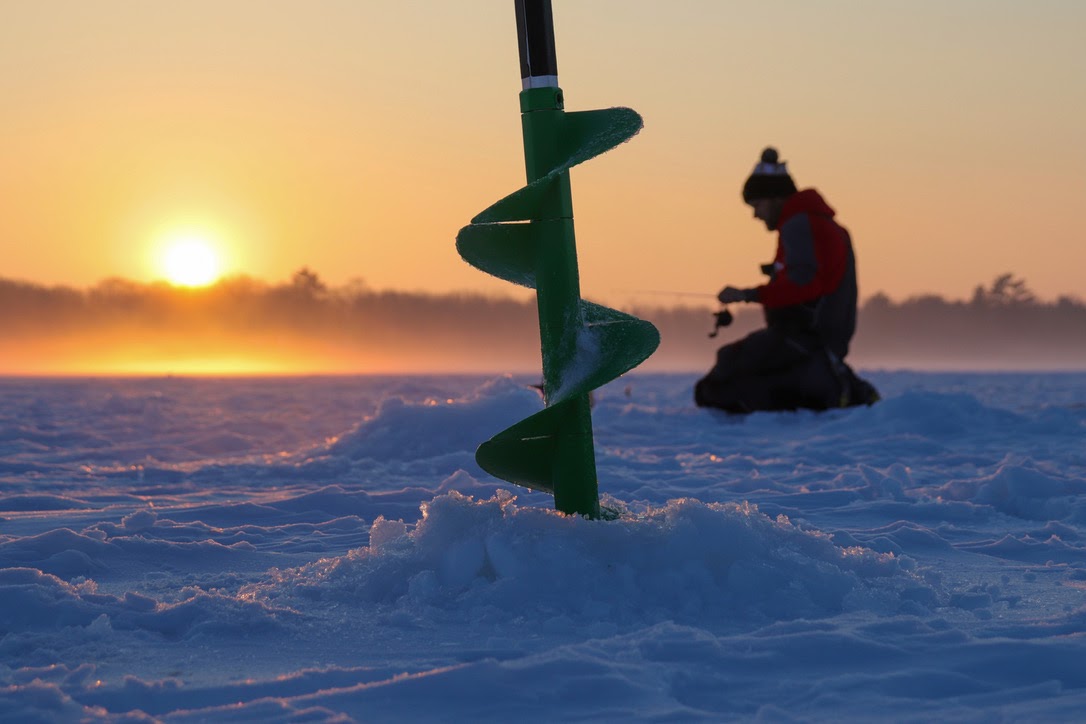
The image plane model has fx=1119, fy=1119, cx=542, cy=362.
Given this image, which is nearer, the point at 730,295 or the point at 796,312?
the point at 730,295

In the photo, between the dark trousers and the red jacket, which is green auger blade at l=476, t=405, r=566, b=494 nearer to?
the red jacket

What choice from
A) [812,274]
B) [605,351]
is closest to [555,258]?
[605,351]

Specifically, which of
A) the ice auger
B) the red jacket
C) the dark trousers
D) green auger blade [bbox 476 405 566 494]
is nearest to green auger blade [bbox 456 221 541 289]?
the ice auger

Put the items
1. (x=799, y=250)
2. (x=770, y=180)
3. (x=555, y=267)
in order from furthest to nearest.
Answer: (x=770, y=180)
(x=799, y=250)
(x=555, y=267)

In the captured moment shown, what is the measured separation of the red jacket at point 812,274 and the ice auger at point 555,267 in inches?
227

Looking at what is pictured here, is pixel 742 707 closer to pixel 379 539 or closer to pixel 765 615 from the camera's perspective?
pixel 765 615

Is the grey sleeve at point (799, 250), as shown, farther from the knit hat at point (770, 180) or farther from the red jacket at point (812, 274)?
the knit hat at point (770, 180)

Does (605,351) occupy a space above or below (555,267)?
below

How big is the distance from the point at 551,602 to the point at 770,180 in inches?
266

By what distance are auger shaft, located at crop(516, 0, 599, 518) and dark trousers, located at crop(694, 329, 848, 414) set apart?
6.07m

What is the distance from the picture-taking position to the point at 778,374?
930 centimetres

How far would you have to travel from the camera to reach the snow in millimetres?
2336

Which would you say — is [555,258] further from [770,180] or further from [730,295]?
[770,180]

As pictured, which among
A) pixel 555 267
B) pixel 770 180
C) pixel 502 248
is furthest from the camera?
pixel 770 180
